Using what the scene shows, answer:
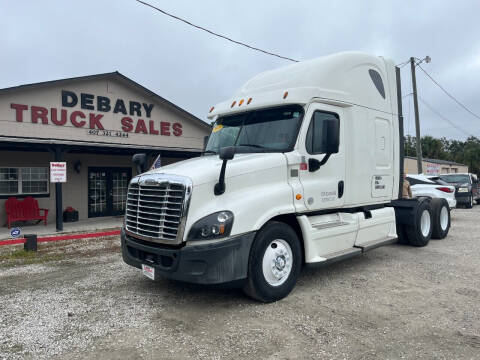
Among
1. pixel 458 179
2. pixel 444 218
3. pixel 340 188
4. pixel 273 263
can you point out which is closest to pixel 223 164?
pixel 273 263

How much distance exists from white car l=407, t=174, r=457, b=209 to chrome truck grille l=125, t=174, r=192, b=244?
10.4m

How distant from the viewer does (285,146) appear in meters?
4.88

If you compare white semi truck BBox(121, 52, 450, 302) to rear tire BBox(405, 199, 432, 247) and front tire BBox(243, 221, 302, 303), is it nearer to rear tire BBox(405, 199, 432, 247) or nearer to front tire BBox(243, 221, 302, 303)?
front tire BBox(243, 221, 302, 303)

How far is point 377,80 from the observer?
640cm

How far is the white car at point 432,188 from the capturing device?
1205 cm

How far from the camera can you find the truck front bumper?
396 centimetres

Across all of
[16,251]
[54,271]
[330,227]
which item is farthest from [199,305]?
[16,251]

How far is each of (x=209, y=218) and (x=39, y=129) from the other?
11315 mm

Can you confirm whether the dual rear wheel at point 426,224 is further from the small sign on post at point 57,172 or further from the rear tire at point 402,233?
the small sign on post at point 57,172

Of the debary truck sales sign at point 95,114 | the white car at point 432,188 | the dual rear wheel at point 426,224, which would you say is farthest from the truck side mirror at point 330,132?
the debary truck sales sign at point 95,114

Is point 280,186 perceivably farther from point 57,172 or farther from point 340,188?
point 57,172

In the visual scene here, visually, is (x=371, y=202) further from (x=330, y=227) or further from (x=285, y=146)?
(x=285, y=146)

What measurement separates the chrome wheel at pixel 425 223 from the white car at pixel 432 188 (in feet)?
12.6

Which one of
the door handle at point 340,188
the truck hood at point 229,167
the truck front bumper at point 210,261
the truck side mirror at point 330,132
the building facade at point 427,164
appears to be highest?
the building facade at point 427,164
